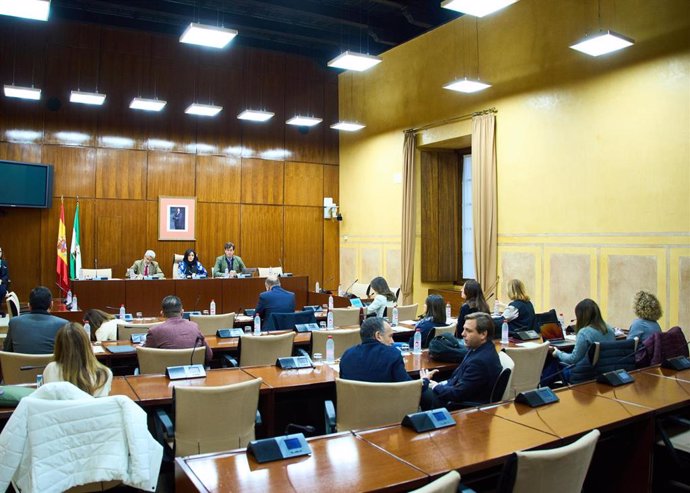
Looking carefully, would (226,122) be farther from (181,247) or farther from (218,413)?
(218,413)

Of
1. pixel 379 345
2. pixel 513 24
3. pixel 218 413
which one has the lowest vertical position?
pixel 218 413

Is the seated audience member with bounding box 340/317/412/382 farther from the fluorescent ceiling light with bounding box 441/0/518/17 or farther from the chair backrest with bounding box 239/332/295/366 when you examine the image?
the fluorescent ceiling light with bounding box 441/0/518/17

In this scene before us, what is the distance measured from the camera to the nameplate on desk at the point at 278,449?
7.45ft

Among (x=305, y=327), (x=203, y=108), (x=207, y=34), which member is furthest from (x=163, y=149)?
(x=305, y=327)

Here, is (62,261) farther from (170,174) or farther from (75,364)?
(75,364)

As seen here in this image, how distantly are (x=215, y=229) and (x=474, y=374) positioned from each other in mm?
9073

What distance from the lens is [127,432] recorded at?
2484mm

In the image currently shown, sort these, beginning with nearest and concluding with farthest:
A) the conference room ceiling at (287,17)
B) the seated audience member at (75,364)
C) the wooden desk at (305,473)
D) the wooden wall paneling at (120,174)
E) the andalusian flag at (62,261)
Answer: the wooden desk at (305,473), the seated audience member at (75,364), the andalusian flag at (62,261), the conference room ceiling at (287,17), the wooden wall paneling at (120,174)

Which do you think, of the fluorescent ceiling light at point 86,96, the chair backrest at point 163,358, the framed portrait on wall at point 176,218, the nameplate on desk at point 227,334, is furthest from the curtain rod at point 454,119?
the chair backrest at point 163,358

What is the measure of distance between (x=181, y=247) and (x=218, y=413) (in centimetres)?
878

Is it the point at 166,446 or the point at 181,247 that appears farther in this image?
A: the point at 181,247

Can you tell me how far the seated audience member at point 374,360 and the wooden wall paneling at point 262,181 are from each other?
898 cm

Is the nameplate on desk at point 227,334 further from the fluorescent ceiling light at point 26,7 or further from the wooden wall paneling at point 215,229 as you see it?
the wooden wall paneling at point 215,229

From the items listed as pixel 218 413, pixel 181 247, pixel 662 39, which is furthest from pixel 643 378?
pixel 181 247
